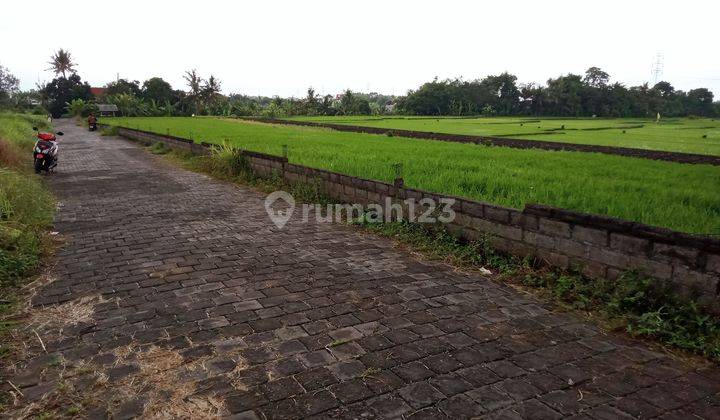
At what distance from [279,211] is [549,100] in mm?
56610

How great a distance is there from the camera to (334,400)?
2504 millimetres

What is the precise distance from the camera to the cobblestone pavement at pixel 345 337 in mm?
2512

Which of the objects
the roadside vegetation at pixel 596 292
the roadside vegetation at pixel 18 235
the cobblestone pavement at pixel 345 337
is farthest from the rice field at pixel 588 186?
the roadside vegetation at pixel 18 235

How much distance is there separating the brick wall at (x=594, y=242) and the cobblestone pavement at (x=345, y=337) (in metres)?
0.60

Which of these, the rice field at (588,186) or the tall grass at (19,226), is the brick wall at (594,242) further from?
the tall grass at (19,226)

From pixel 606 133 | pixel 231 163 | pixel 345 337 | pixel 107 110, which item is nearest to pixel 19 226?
pixel 345 337

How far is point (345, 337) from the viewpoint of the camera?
3.22 m

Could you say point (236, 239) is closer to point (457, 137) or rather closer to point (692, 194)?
point (692, 194)

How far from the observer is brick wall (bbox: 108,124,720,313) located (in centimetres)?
329

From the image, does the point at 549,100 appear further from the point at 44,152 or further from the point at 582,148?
the point at 44,152

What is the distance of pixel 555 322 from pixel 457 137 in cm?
1822

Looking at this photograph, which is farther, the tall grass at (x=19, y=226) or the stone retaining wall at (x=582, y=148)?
the stone retaining wall at (x=582, y=148)

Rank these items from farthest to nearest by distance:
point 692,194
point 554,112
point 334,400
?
point 554,112 → point 692,194 → point 334,400

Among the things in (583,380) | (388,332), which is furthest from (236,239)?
(583,380)
